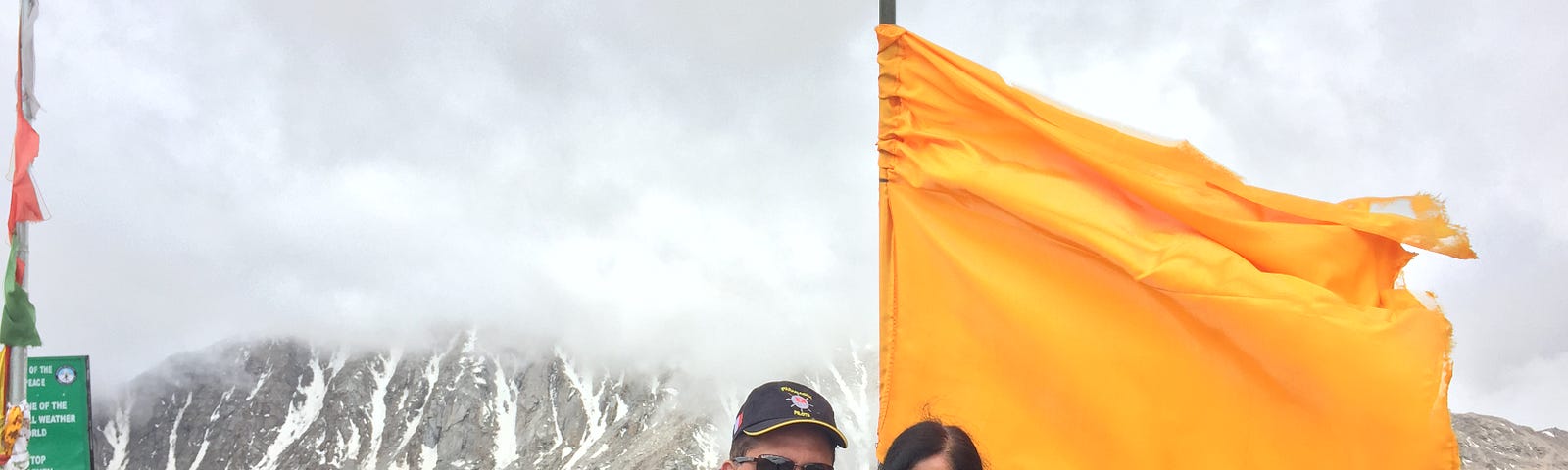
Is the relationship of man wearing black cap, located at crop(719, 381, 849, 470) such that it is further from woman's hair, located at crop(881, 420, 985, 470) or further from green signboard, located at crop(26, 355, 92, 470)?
green signboard, located at crop(26, 355, 92, 470)

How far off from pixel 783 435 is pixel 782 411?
0.13 meters

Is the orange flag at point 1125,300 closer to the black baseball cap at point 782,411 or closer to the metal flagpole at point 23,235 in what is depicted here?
the black baseball cap at point 782,411

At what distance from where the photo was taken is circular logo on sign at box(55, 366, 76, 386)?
58.2 ft

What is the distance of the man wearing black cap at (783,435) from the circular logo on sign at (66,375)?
18.4m

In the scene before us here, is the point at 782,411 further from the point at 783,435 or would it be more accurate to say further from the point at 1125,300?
the point at 1125,300

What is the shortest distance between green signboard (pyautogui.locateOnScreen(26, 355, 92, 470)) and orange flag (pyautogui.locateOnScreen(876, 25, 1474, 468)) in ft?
58.7

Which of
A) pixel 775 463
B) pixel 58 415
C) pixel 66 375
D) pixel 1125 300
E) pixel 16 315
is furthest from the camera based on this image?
pixel 66 375

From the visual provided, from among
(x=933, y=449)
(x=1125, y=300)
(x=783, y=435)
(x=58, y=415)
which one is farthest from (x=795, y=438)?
(x=58, y=415)

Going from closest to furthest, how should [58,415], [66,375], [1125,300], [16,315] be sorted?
1. [1125,300]
2. [16,315]
3. [58,415]
4. [66,375]

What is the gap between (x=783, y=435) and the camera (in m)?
4.32

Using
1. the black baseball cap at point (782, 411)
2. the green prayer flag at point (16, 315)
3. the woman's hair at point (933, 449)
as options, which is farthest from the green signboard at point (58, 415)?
the woman's hair at point (933, 449)

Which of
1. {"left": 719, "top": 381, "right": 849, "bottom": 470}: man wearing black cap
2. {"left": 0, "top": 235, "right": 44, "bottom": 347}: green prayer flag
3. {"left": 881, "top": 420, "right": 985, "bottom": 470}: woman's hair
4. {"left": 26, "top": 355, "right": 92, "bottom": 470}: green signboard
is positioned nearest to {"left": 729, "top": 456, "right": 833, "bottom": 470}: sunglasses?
{"left": 719, "top": 381, "right": 849, "bottom": 470}: man wearing black cap

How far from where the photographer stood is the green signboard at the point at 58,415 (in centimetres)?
1733

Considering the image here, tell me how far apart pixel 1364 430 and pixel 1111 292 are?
3.99ft
